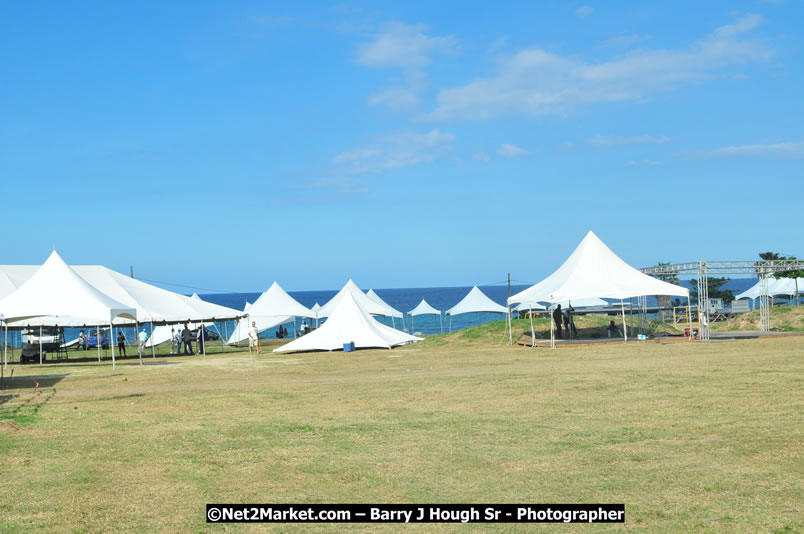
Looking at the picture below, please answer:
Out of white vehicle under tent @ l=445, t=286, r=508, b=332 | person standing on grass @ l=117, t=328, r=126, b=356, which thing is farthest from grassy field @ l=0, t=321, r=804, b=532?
white vehicle under tent @ l=445, t=286, r=508, b=332

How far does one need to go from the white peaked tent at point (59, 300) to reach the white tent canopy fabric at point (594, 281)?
1558cm

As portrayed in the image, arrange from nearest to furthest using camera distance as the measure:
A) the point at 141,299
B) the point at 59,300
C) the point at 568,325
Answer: the point at 59,300, the point at 141,299, the point at 568,325

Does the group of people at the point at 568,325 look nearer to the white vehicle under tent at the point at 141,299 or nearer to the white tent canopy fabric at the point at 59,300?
the white vehicle under tent at the point at 141,299

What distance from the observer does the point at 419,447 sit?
30.3 ft

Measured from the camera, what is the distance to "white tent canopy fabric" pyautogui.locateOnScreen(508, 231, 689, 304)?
29969mm

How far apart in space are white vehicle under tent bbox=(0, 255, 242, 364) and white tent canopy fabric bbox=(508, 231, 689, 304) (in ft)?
46.2

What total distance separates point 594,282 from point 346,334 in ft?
35.0

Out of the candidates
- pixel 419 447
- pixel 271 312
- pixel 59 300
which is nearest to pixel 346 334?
pixel 59 300

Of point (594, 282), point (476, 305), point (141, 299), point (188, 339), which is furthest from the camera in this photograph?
point (476, 305)

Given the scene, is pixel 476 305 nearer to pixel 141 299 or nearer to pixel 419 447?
pixel 141 299

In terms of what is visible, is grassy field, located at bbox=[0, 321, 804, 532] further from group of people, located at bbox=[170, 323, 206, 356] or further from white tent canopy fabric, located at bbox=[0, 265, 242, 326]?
group of people, located at bbox=[170, 323, 206, 356]

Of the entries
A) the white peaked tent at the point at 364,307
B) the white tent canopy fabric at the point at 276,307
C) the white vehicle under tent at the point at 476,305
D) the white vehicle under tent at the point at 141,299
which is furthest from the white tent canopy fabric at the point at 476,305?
the white vehicle under tent at the point at 141,299

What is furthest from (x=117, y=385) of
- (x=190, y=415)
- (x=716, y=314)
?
(x=716, y=314)

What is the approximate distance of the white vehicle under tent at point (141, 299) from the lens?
33.3m
